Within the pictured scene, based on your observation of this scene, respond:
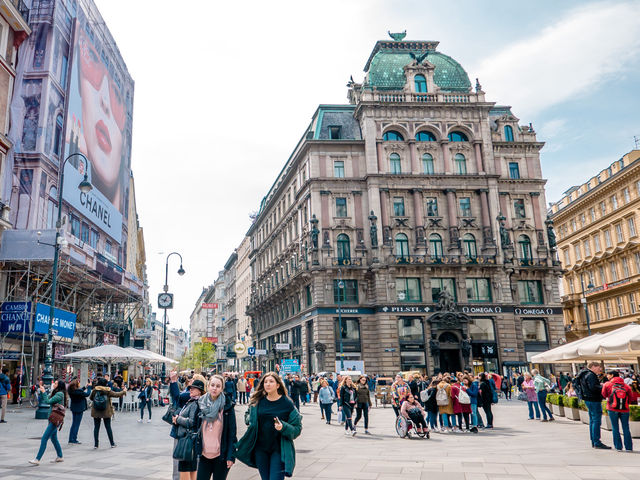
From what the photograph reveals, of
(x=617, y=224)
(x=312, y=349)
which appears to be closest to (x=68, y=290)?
(x=312, y=349)

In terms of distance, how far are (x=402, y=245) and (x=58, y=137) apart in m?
28.6

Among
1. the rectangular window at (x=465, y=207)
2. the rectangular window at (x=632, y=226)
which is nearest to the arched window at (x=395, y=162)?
the rectangular window at (x=465, y=207)

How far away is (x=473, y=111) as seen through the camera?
51.9 meters

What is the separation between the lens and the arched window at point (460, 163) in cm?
5116

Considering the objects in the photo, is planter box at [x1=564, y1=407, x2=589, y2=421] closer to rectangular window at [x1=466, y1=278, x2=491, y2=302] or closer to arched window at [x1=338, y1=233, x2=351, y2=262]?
rectangular window at [x1=466, y1=278, x2=491, y2=302]

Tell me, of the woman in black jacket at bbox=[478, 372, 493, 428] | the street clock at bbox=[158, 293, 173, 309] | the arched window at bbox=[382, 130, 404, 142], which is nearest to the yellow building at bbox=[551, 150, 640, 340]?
the arched window at bbox=[382, 130, 404, 142]

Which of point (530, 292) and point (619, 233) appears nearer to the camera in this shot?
point (530, 292)

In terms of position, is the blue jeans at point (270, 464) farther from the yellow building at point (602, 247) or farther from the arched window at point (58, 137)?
the yellow building at point (602, 247)

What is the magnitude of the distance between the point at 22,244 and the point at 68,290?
10024 mm

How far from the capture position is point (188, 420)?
699 cm

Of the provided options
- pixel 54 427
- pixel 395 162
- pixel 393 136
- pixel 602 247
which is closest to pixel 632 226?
pixel 602 247

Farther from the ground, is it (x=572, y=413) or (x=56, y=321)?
(x=56, y=321)

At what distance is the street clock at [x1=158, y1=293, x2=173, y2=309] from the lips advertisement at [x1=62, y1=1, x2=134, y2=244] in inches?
333

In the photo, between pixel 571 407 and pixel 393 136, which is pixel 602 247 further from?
pixel 571 407
